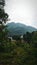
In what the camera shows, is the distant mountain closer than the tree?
No

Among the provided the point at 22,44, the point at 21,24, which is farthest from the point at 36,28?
the point at 22,44

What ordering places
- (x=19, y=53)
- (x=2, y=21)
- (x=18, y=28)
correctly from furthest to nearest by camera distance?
(x=18, y=28)
(x=2, y=21)
(x=19, y=53)

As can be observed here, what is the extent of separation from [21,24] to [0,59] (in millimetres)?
1564

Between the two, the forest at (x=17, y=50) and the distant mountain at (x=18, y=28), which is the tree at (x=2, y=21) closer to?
the forest at (x=17, y=50)

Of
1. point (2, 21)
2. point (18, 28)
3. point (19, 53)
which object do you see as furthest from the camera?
point (18, 28)

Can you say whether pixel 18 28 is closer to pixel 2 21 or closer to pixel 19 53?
pixel 2 21

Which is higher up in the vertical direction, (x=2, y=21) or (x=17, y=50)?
(x=2, y=21)

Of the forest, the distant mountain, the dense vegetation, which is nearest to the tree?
the forest

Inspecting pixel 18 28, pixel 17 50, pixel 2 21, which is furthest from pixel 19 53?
pixel 18 28

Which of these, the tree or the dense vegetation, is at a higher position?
the tree

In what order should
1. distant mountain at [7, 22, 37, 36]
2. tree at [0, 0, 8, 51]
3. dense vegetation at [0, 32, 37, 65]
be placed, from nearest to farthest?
dense vegetation at [0, 32, 37, 65], tree at [0, 0, 8, 51], distant mountain at [7, 22, 37, 36]

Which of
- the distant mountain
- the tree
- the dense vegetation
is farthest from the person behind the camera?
the distant mountain

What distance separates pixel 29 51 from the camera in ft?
10.3

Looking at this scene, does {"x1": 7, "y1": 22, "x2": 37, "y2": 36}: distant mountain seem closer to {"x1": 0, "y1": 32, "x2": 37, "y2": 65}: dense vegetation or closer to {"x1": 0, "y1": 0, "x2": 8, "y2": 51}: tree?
{"x1": 0, "y1": 0, "x2": 8, "y2": 51}: tree
